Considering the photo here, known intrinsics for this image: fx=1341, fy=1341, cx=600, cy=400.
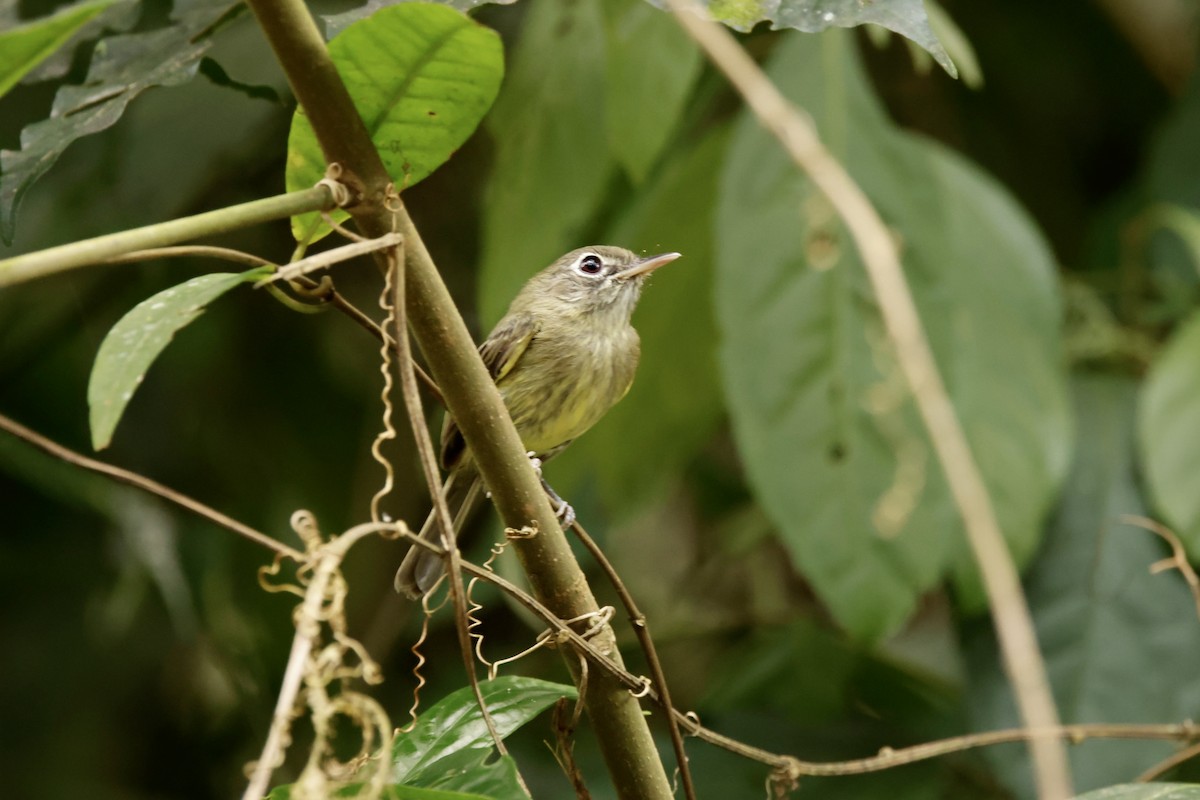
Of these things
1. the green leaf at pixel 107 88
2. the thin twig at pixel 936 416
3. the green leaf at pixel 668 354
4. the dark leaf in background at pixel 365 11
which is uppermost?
the green leaf at pixel 107 88

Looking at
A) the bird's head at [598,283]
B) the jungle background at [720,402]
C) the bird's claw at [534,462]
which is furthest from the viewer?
the bird's head at [598,283]

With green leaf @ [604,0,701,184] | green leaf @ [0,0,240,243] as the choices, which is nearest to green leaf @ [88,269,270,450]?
green leaf @ [0,0,240,243]

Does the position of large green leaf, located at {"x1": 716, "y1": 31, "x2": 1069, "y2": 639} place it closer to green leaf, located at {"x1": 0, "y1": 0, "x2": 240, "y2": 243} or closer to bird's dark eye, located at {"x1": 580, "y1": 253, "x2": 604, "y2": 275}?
bird's dark eye, located at {"x1": 580, "y1": 253, "x2": 604, "y2": 275}

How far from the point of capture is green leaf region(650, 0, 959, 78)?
1.50m

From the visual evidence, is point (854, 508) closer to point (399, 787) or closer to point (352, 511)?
point (399, 787)

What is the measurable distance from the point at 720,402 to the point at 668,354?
0.19 meters

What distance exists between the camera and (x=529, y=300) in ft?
11.8

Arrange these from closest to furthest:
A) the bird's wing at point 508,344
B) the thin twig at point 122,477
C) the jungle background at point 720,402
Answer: the thin twig at point 122,477 → the jungle background at point 720,402 → the bird's wing at point 508,344

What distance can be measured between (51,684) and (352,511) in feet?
3.66

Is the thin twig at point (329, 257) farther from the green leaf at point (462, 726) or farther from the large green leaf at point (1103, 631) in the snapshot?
the large green leaf at point (1103, 631)

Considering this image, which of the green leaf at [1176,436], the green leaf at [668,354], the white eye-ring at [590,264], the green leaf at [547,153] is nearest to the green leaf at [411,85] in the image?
the green leaf at [547,153]

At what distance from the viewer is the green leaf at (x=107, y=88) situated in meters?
1.71

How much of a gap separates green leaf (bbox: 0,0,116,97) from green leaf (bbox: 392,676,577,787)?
2.91 ft

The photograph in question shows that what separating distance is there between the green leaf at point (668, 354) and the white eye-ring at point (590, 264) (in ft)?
0.30
